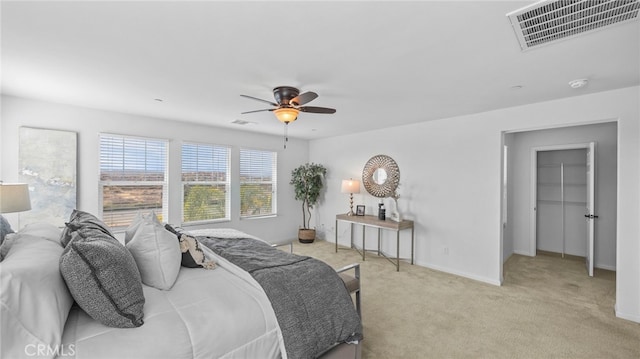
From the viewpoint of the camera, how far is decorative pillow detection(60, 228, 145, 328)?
1330 millimetres

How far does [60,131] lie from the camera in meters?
3.79

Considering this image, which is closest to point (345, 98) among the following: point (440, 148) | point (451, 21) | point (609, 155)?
point (451, 21)

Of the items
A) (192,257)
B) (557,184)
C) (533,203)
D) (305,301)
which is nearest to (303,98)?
(192,257)

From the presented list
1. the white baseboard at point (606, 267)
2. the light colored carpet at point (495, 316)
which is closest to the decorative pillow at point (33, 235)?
the light colored carpet at point (495, 316)

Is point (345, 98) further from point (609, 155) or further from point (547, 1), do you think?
point (609, 155)

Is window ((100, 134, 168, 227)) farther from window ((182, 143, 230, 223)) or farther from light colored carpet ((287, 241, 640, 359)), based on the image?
light colored carpet ((287, 241, 640, 359))

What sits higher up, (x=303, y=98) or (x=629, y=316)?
(x=303, y=98)

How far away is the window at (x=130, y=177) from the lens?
425 cm

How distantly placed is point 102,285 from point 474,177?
4.42m

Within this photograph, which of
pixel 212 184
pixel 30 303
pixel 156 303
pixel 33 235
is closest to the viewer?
pixel 30 303

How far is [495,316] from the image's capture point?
2996mm

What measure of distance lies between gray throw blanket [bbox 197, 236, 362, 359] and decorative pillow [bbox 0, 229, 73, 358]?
3.26 ft

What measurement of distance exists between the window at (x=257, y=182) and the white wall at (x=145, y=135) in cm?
14

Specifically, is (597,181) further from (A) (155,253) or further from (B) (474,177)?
(A) (155,253)
